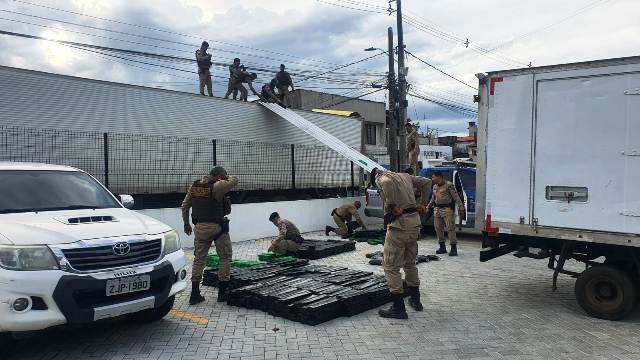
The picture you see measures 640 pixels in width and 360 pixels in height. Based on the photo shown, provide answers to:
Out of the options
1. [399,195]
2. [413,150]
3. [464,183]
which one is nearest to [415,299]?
[399,195]

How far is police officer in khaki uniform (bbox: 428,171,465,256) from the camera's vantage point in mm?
10211

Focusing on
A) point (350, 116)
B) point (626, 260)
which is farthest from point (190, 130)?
point (626, 260)

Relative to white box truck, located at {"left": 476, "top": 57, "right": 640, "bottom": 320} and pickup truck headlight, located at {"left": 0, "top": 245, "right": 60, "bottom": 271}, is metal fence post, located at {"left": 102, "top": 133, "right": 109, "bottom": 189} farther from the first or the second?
white box truck, located at {"left": 476, "top": 57, "right": 640, "bottom": 320}

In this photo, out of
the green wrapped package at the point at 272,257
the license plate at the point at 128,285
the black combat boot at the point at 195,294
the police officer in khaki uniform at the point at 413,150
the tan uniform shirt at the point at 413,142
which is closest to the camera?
the license plate at the point at 128,285

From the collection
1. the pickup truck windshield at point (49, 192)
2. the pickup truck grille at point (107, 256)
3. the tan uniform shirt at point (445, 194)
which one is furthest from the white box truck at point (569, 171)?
the pickup truck windshield at point (49, 192)

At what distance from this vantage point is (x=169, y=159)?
12.7 meters

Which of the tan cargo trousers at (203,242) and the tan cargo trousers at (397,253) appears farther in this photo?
the tan cargo trousers at (203,242)

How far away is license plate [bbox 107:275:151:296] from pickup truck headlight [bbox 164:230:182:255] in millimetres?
440

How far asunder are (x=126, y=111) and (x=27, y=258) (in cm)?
873

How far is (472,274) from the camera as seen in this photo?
27.5 ft

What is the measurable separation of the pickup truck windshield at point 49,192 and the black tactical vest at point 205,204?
0.93 meters

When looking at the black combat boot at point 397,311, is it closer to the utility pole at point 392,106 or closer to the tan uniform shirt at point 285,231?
the tan uniform shirt at point 285,231

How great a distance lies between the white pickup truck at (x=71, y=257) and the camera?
13.5ft

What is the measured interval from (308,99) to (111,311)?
3345 centimetres
